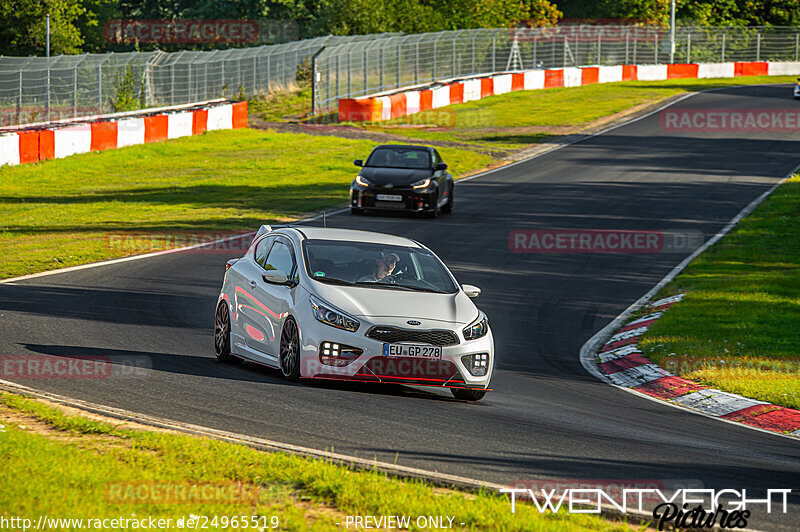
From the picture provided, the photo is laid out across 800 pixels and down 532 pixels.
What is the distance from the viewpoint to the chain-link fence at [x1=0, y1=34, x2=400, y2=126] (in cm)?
3759

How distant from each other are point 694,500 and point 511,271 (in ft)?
39.9

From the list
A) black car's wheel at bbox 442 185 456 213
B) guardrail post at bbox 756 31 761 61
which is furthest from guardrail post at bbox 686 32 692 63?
black car's wheel at bbox 442 185 456 213

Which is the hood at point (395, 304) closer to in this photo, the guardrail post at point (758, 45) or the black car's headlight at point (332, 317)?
the black car's headlight at point (332, 317)

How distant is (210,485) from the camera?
6254mm

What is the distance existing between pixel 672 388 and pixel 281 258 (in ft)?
15.0

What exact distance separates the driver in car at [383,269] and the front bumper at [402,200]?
13.3 metres

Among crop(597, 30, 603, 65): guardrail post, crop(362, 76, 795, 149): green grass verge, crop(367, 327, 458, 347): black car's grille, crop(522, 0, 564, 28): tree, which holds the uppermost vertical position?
crop(522, 0, 564, 28): tree

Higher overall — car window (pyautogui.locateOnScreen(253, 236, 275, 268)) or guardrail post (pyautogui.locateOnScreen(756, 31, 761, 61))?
guardrail post (pyautogui.locateOnScreen(756, 31, 761, 61))

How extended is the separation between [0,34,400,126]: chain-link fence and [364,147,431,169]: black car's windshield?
1739cm

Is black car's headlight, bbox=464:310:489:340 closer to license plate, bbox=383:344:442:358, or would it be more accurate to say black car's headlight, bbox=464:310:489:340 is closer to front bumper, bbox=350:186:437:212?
license plate, bbox=383:344:442:358

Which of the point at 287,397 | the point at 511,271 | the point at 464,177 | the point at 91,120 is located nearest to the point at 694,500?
the point at 287,397

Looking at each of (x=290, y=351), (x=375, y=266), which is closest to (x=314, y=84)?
(x=375, y=266)

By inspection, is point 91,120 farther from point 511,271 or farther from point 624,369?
point 624,369

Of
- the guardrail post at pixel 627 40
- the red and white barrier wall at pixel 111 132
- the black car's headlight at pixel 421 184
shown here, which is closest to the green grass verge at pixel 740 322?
the black car's headlight at pixel 421 184
